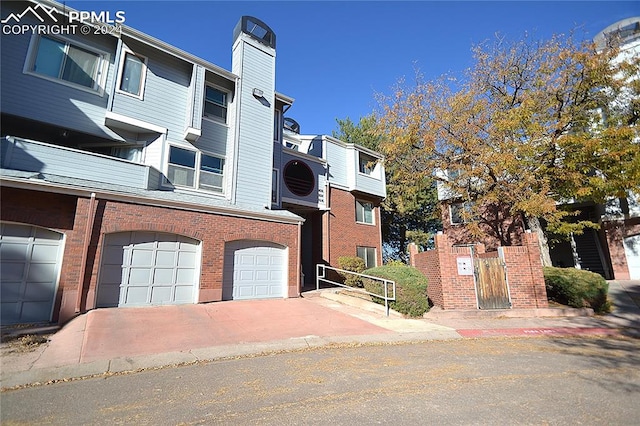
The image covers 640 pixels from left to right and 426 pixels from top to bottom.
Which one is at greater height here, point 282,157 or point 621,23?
point 621,23

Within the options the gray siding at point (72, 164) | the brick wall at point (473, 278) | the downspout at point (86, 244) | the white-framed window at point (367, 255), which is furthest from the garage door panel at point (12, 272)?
the white-framed window at point (367, 255)

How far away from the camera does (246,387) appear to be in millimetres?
4555

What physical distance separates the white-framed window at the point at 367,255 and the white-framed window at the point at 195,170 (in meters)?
10.0

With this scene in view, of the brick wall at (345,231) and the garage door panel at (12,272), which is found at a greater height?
the brick wall at (345,231)

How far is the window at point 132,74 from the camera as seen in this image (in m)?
11.8

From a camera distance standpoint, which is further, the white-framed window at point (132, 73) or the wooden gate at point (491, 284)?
the white-framed window at point (132, 73)

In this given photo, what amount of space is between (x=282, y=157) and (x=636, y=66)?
17262 mm

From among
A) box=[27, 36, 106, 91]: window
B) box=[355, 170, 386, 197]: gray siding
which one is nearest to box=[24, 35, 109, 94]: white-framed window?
box=[27, 36, 106, 91]: window

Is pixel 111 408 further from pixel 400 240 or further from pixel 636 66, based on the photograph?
pixel 400 240

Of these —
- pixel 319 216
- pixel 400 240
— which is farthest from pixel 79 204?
pixel 400 240

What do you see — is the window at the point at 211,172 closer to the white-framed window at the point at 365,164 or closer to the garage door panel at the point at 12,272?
the garage door panel at the point at 12,272

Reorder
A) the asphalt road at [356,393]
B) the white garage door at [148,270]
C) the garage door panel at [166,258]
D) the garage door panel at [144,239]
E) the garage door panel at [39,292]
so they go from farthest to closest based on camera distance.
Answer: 1. the garage door panel at [166,258]
2. the garage door panel at [144,239]
3. the white garage door at [148,270]
4. the garage door panel at [39,292]
5. the asphalt road at [356,393]

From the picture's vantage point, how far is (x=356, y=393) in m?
4.33

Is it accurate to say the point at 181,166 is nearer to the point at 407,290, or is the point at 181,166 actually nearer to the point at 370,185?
the point at 407,290
